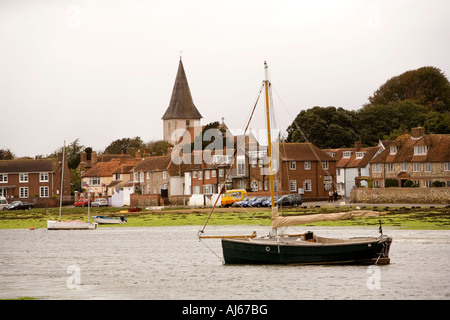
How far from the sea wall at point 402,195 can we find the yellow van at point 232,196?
1467 centimetres

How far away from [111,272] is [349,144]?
342ft

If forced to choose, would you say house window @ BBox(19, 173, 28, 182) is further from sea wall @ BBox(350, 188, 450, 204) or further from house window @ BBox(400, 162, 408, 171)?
house window @ BBox(400, 162, 408, 171)

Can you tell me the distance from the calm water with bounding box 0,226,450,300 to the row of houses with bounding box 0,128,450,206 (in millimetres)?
44568

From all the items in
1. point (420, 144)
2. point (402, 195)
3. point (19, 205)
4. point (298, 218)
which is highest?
point (420, 144)

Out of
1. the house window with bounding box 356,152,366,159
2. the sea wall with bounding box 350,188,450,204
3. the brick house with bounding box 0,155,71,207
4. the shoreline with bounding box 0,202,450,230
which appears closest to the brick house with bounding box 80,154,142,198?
the brick house with bounding box 0,155,71,207

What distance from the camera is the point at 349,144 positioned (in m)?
137

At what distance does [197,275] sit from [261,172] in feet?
233

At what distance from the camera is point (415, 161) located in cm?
9962

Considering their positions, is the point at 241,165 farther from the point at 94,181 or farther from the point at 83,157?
the point at 83,157

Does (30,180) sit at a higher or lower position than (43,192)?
higher

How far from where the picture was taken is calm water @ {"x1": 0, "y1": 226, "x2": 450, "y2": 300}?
2981 centimetres


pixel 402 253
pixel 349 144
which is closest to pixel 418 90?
pixel 349 144

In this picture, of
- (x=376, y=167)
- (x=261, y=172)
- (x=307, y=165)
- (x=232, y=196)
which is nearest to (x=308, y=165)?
(x=307, y=165)
